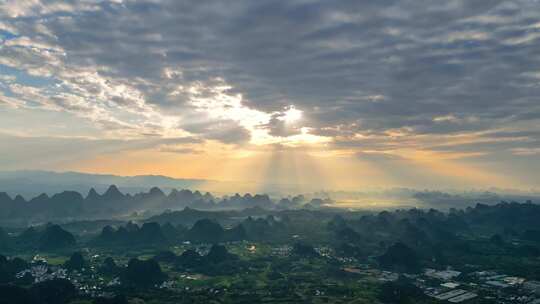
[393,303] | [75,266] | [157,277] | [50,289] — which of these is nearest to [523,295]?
[393,303]

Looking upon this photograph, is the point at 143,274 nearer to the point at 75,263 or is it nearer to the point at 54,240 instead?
the point at 75,263

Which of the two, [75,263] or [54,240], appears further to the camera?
[54,240]

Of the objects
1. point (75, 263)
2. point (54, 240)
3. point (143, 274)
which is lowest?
point (143, 274)

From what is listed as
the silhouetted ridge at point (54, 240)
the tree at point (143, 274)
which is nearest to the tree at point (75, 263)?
the tree at point (143, 274)

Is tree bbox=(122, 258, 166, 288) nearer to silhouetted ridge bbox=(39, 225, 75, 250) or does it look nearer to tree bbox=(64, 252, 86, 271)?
tree bbox=(64, 252, 86, 271)

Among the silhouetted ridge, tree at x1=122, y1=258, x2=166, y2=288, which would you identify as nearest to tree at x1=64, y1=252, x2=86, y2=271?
tree at x1=122, y1=258, x2=166, y2=288

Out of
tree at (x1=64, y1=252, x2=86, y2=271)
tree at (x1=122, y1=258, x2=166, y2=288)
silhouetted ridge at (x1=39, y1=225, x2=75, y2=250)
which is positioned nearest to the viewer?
tree at (x1=122, y1=258, x2=166, y2=288)

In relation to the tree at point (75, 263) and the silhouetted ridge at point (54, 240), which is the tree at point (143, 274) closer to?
the tree at point (75, 263)

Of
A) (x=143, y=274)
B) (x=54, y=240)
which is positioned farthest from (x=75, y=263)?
(x=54, y=240)

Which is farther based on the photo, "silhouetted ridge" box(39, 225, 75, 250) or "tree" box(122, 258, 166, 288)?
"silhouetted ridge" box(39, 225, 75, 250)

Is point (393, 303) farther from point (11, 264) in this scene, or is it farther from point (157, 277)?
point (11, 264)

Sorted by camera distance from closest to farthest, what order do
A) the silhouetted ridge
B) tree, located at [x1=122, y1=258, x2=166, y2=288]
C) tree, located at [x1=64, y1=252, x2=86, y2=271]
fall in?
tree, located at [x1=122, y1=258, x2=166, y2=288], tree, located at [x1=64, y1=252, x2=86, y2=271], the silhouetted ridge

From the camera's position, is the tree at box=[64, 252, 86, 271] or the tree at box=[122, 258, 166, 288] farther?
the tree at box=[64, 252, 86, 271]
